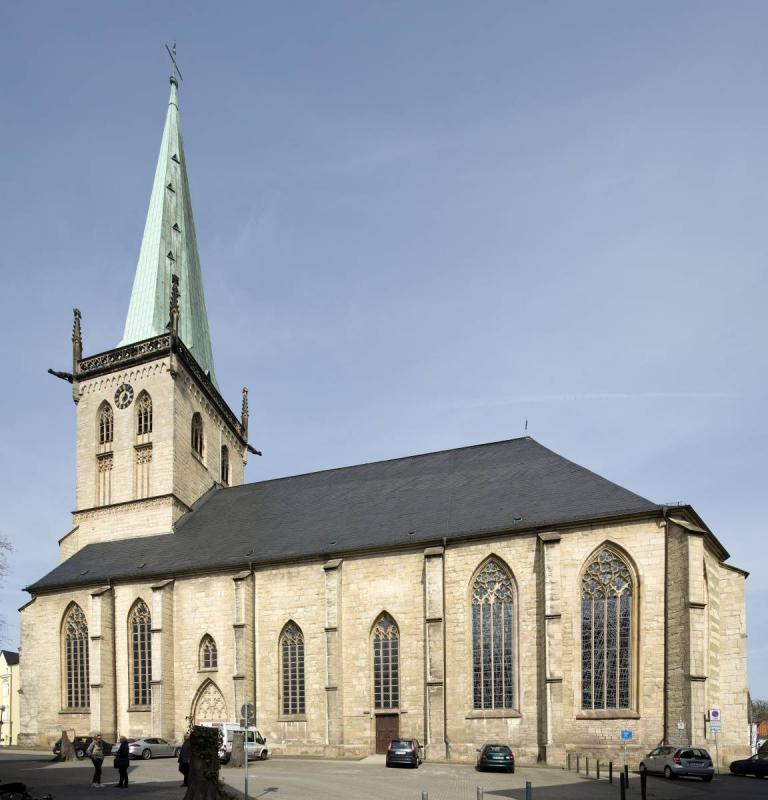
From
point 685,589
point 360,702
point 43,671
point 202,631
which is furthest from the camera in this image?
point 43,671

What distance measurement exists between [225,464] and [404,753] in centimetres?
2537

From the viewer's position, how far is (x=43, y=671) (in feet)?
139

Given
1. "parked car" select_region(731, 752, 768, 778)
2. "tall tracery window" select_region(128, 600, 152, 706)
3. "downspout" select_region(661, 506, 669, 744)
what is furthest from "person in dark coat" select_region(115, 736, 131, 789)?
"parked car" select_region(731, 752, 768, 778)

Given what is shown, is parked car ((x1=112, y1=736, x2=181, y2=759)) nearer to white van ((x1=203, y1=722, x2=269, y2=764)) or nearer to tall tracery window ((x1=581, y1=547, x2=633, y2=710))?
white van ((x1=203, y1=722, x2=269, y2=764))

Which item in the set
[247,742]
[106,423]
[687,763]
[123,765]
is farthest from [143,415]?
[687,763]

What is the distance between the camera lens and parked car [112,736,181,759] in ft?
111

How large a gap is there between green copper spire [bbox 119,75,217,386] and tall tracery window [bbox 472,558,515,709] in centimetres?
2269

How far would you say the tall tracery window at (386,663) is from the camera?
34.7 meters

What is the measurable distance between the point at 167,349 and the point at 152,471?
6.13 m

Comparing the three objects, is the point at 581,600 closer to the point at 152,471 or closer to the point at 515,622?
the point at 515,622

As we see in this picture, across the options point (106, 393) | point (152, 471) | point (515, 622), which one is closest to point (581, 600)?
point (515, 622)

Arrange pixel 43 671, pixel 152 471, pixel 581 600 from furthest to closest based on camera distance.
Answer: pixel 152 471
pixel 43 671
pixel 581 600

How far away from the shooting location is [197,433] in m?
48.3

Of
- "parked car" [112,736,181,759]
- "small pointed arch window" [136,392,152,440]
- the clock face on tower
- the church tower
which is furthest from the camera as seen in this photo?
the clock face on tower
